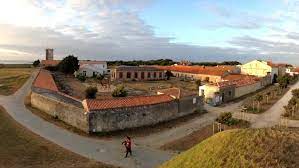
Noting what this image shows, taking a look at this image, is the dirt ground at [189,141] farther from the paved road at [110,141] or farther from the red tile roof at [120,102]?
the red tile roof at [120,102]

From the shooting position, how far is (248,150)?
8.51m

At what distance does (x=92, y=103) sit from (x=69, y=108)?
2.12 m

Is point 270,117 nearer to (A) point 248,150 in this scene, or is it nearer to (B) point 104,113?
(B) point 104,113

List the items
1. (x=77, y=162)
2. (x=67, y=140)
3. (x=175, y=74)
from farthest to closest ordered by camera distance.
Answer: (x=175, y=74)
(x=67, y=140)
(x=77, y=162)

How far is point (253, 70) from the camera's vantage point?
85812 millimetres

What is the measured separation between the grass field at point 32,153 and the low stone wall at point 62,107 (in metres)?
3.24

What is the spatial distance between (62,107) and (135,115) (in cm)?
524

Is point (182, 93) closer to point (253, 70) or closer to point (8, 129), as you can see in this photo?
point (8, 129)

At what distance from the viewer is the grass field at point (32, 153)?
60.0 feet

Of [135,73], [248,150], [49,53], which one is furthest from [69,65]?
[248,150]

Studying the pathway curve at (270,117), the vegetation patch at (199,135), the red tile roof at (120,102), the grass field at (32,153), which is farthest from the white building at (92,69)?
the grass field at (32,153)

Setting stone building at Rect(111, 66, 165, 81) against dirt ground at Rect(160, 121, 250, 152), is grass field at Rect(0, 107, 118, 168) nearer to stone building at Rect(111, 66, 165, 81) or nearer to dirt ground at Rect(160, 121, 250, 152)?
dirt ground at Rect(160, 121, 250, 152)

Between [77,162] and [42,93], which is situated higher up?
[42,93]

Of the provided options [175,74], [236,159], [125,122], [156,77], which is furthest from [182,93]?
[175,74]
